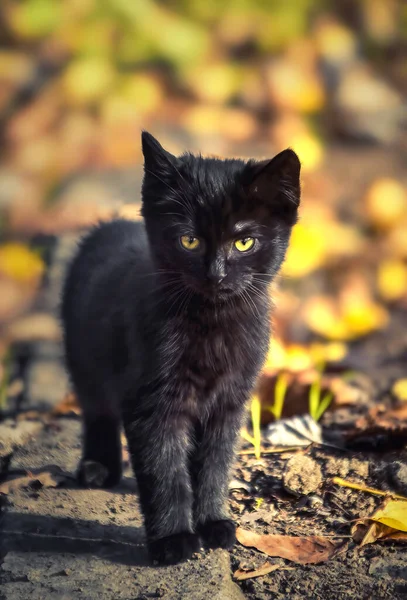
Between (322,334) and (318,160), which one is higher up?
(318,160)

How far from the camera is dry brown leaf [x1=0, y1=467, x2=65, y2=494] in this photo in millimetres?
2275

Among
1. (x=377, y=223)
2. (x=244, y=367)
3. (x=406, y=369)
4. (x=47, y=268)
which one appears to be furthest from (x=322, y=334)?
(x=244, y=367)

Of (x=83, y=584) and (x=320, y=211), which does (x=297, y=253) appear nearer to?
(x=320, y=211)

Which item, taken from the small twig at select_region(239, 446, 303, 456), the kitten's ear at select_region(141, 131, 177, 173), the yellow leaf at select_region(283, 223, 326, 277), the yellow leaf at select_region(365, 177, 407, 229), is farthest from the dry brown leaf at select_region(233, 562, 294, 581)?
the yellow leaf at select_region(365, 177, 407, 229)

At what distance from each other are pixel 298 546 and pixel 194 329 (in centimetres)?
57

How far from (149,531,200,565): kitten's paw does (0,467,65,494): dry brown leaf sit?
44 cm

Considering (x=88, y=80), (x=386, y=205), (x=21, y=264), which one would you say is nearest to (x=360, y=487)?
(x=21, y=264)

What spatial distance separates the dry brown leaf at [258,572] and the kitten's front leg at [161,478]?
5.2 inches

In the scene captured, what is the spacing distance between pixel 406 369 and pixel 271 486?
1.16 metres

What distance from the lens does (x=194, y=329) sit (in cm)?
209

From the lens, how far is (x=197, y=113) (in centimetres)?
482

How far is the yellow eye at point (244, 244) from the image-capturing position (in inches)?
78.6

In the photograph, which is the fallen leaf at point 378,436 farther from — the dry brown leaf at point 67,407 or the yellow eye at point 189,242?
the dry brown leaf at point 67,407

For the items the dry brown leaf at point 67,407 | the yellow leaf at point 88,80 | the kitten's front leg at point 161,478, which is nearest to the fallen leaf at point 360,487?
the kitten's front leg at point 161,478
